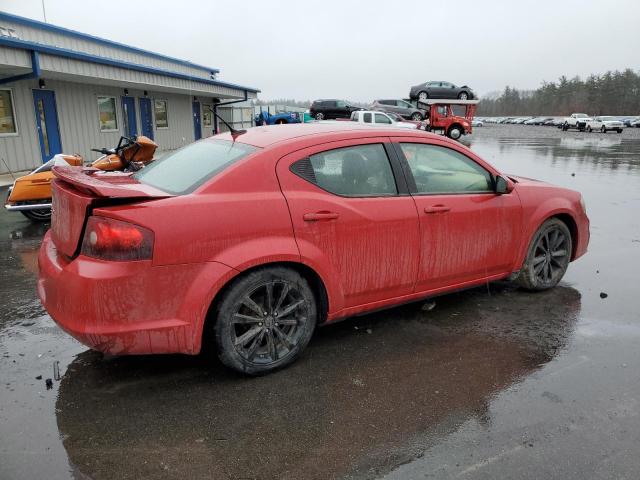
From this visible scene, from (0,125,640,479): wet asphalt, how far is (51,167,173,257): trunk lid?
92 cm

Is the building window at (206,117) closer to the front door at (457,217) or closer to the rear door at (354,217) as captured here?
the front door at (457,217)

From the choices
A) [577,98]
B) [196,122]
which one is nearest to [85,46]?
[196,122]

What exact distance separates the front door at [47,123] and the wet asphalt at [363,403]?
12.4 m

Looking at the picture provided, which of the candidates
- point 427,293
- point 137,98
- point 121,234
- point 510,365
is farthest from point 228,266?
point 137,98

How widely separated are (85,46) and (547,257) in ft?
68.1

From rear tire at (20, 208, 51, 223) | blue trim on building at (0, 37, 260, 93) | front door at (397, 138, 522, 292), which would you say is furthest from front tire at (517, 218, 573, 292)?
blue trim on building at (0, 37, 260, 93)

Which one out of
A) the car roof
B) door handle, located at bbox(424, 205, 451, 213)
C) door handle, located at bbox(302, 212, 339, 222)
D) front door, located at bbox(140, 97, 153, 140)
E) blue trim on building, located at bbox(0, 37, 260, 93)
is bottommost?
door handle, located at bbox(424, 205, 451, 213)

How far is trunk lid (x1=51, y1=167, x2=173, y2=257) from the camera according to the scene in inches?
106

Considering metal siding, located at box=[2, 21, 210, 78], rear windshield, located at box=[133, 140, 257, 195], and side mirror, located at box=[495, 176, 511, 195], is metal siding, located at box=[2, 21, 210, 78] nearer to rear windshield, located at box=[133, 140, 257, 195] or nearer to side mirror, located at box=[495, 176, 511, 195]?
rear windshield, located at box=[133, 140, 257, 195]

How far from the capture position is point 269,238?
2922 mm

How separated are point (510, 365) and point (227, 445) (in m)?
1.98

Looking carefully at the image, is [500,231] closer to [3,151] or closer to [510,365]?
[510,365]

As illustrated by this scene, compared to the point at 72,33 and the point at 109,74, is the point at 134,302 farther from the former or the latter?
the point at 72,33

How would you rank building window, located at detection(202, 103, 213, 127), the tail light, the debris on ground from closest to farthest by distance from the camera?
the tail light → the debris on ground → building window, located at detection(202, 103, 213, 127)
